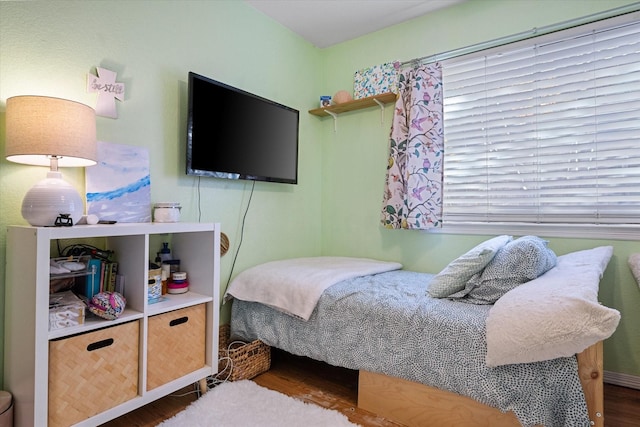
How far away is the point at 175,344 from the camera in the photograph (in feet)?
5.43

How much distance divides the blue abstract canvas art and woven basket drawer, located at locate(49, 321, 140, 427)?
55 centimetres

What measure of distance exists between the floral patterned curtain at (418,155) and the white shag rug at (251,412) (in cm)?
125

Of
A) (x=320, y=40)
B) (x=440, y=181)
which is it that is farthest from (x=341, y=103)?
(x=440, y=181)

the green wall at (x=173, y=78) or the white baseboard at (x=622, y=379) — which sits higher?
the green wall at (x=173, y=78)

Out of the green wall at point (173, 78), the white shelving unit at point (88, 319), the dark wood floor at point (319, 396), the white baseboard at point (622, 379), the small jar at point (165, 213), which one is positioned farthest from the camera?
the white baseboard at point (622, 379)

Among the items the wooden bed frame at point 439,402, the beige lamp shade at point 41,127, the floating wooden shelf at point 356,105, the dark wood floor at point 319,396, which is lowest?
the dark wood floor at point 319,396

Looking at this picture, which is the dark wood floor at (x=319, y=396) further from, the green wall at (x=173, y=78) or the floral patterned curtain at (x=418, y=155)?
the floral patterned curtain at (x=418, y=155)

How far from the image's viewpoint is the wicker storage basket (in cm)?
196

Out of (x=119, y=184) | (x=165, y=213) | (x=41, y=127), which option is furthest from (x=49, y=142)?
(x=165, y=213)

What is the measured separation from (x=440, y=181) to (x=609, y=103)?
968 mm

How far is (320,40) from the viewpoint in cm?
295

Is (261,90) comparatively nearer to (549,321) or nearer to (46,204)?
(46,204)

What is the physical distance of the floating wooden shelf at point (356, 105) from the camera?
8.59ft

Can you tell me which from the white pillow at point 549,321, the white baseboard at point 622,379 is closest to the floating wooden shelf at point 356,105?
the white pillow at point 549,321
